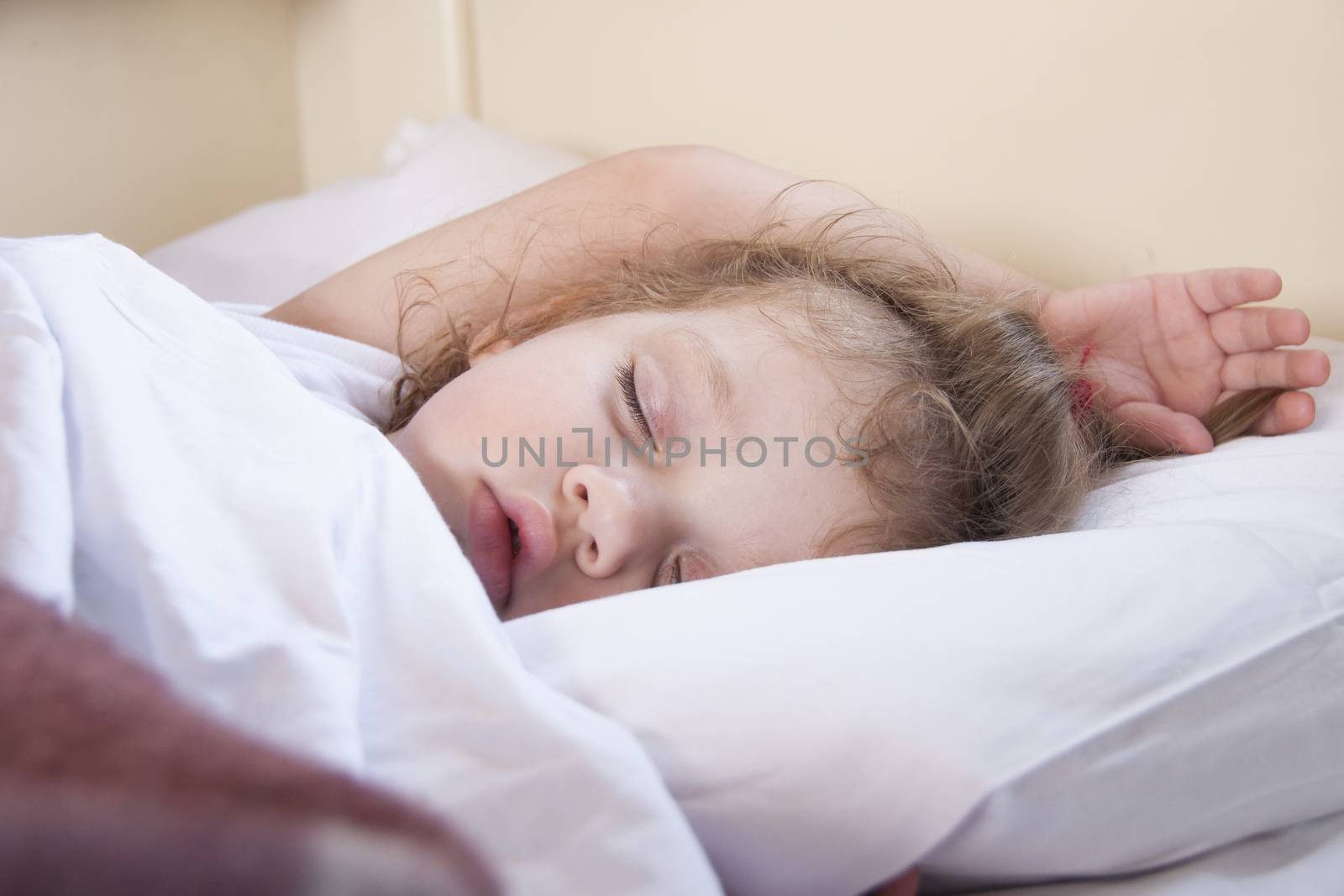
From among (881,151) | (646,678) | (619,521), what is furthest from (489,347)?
(881,151)

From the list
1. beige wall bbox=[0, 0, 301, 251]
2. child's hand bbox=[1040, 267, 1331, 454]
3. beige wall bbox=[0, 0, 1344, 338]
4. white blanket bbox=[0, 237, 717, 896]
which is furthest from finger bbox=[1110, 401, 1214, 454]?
beige wall bbox=[0, 0, 301, 251]

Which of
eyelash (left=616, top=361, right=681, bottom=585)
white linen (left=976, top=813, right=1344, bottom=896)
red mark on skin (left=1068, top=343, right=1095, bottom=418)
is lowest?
white linen (left=976, top=813, right=1344, bottom=896)

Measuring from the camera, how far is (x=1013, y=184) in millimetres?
1146

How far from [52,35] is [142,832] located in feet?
5.31

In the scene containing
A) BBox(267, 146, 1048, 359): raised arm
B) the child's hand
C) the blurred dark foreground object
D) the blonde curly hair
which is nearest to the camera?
the blurred dark foreground object

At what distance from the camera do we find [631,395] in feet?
2.30

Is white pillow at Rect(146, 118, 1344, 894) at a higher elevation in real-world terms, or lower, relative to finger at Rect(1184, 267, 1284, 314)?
lower

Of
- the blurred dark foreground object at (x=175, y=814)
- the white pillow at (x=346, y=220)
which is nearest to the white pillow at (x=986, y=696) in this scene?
the blurred dark foreground object at (x=175, y=814)

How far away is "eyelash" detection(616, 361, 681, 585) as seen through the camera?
0.65 m

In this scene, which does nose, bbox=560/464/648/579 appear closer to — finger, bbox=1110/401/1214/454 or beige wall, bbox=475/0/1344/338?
finger, bbox=1110/401/1214/454

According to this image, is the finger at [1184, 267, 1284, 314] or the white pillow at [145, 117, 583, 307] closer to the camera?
the finger at [1184, 267, 1284, 314]

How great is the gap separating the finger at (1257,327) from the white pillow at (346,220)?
772 millimetres

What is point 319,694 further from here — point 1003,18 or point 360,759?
point 1003,18

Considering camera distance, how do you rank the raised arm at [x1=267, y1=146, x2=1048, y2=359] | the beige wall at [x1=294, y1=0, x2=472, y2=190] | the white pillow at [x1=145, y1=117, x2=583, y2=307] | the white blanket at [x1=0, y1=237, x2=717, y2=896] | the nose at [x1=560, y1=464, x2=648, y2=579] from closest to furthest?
1. the white blanket at [x1=0, y1=237, x2=717, y2=896]
2. the nose at [x1=560, y1=464, x2=648, y2=579]
3. the raised arm at [x1=267, y1=146, x2=1048, y2=359]
4. the white pillow at [x1=145, y1=117, x2=583, y2=307]
5. the beige wall at [x1=294, y1=0, x2=472, y2=190]
